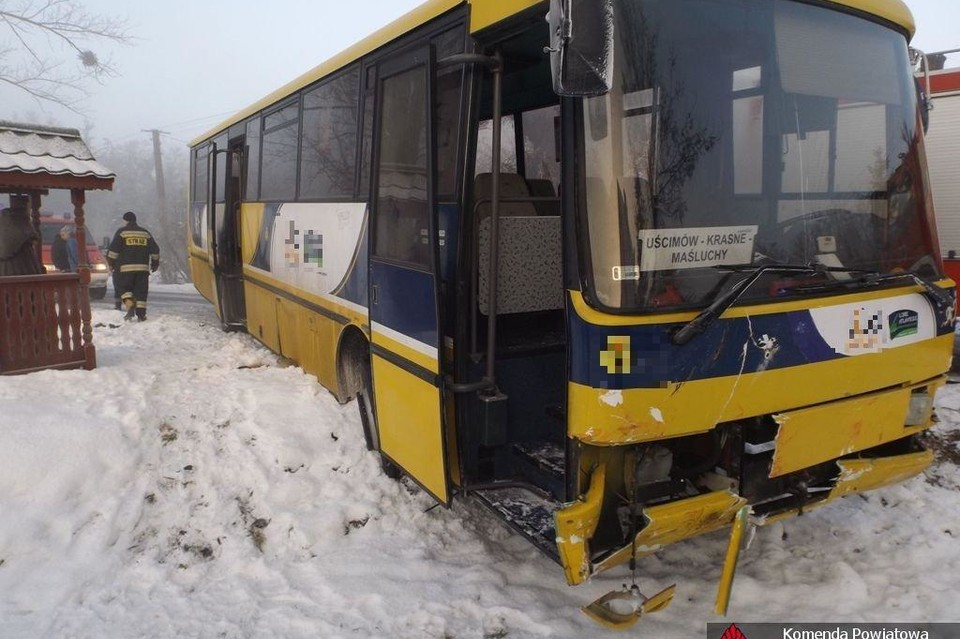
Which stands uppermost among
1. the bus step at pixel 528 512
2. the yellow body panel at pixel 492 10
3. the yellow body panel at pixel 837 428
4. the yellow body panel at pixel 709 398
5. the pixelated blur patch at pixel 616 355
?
the yellow body panel at pixel 492 10

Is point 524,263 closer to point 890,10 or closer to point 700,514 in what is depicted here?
point 700,514

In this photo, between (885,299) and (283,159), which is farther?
(283,159)

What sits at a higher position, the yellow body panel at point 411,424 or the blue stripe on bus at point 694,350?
the blue stripe on bus at point 694,350

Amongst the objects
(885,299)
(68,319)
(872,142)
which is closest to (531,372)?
(885,299)

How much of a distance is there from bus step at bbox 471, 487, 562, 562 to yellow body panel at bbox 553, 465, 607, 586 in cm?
11

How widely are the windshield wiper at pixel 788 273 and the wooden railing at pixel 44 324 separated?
20.6ft

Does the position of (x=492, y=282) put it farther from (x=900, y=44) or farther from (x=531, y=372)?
(x=900, y=44)

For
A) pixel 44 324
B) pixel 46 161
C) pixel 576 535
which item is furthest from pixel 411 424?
pixel 46 161

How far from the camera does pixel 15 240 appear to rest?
28.6 feet

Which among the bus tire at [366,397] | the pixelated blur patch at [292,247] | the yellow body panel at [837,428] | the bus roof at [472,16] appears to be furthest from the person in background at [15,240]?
the yellow body panel at [837,428]

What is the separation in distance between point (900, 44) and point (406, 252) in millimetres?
3045

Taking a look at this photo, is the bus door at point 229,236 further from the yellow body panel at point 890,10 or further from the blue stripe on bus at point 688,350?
the yellow body panel at point 890,10

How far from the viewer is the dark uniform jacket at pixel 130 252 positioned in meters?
12.4

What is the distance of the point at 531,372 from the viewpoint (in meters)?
4.39
